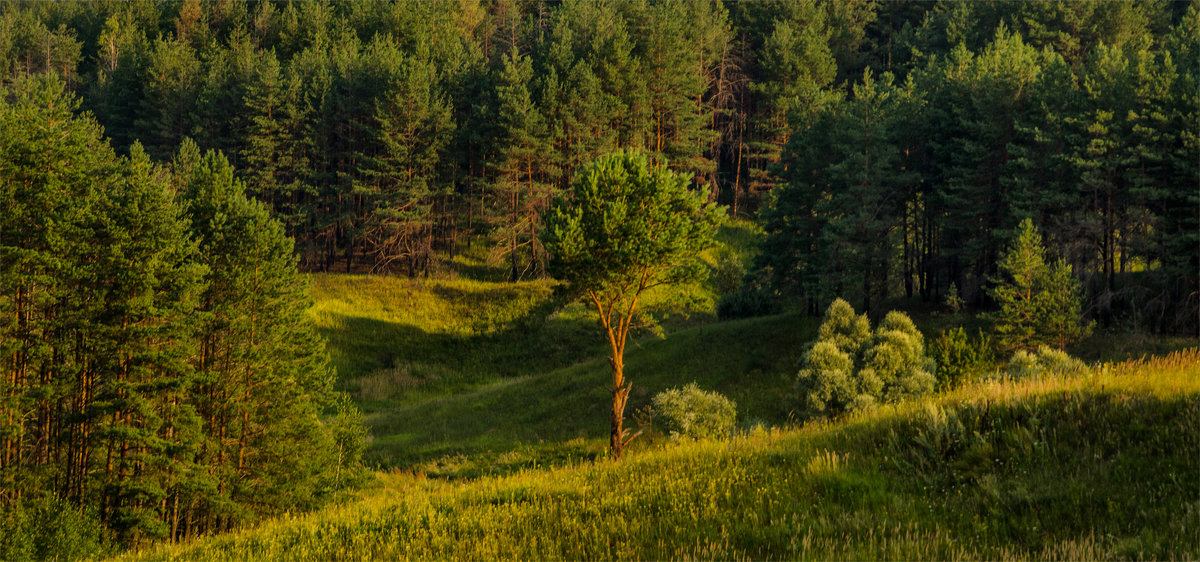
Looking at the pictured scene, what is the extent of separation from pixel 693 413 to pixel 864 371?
6655mm

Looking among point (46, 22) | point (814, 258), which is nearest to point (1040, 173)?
point (814, 258)

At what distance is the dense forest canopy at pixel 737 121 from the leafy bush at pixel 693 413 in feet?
48.3

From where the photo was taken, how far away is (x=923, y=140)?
147ft

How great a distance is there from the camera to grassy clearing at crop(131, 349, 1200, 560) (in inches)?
235

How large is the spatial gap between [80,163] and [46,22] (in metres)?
145

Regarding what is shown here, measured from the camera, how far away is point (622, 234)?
24672mm

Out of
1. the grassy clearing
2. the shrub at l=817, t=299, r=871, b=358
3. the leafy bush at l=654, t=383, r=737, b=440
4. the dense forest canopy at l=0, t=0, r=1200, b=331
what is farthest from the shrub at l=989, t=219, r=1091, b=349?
the grassy clearing

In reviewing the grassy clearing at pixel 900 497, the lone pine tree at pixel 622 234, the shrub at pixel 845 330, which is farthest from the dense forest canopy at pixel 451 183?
the grassy clearing at pixel 900 497

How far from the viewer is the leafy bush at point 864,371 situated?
83.0 feet

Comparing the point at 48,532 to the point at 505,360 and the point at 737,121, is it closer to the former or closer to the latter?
the point at 505,360

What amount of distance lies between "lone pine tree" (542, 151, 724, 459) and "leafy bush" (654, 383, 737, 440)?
2.17 metres

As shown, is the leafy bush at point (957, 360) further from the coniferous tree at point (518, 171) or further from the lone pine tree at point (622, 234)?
the coniferous tree at point (518, 171)

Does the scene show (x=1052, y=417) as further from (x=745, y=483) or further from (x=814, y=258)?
(x=814, y=258)

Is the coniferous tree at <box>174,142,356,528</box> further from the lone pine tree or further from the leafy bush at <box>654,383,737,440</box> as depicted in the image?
the leafy bush at <box>654,383,737,440</box>
